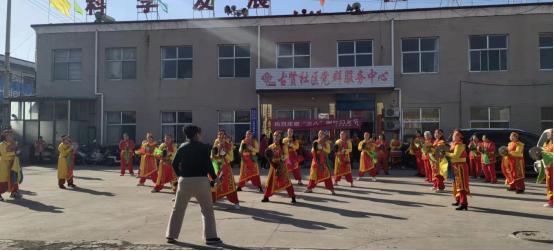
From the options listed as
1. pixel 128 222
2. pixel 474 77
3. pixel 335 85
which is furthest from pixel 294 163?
pixel 474 77

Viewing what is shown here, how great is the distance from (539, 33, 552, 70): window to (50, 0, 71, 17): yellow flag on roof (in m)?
22.8

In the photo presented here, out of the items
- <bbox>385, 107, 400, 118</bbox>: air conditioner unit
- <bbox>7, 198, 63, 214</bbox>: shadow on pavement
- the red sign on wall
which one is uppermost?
the red sign on wall

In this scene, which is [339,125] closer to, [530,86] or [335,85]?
[335,85]

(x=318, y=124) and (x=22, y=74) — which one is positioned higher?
(x=22, y=74)

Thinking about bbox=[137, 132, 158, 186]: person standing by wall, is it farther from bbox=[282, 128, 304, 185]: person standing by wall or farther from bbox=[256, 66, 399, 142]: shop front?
bbox=[256, 66, 399, 142]: shop front

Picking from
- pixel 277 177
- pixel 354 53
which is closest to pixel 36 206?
pixel 277 177

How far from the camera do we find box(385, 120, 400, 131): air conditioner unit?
877 inches

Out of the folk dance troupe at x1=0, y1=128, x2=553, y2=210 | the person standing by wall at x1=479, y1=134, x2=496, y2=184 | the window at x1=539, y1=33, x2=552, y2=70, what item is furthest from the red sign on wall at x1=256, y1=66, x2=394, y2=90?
the person standing by wall at x1=479, y1=134, x2=496, y2=184

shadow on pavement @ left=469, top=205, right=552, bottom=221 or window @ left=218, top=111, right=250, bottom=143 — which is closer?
shadow on pavement @ left=469, top=205, right=552, bottom=221

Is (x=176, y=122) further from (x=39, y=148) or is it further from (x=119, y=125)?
(x=39, y=148)

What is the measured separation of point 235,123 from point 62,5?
430 inches

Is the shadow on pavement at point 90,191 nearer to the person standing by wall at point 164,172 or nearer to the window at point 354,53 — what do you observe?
the person standing by wall at point 164,172

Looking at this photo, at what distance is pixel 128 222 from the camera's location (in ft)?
27.7

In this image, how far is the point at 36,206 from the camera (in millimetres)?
10375
